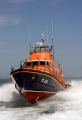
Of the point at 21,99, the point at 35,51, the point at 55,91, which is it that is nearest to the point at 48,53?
the point at 35,51

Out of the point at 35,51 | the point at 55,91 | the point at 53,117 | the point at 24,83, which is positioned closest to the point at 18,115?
the point at 53,117

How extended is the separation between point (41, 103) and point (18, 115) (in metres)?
4.00

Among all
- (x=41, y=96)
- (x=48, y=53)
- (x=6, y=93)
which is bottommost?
(x=6, y=93)

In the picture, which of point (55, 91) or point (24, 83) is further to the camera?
point (55, 91)

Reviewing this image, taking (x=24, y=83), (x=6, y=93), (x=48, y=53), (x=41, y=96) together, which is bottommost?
(x=6, y=93)

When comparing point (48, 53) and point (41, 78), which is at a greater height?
point (48, 53)

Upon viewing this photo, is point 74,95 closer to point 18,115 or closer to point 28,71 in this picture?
point 28,71

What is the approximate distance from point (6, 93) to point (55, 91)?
4.95 m

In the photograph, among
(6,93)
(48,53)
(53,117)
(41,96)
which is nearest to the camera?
(53,117)

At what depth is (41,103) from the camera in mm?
14203

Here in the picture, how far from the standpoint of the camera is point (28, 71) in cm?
1341

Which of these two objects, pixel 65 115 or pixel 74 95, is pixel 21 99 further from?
pixel 65 115

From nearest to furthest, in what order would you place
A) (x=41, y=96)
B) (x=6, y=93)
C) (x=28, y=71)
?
1. (x=28, y=71)
2. (x=41, y=96)
3. (x=6, y=93)

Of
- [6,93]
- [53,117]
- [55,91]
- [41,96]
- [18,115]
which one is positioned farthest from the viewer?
[6,93]
